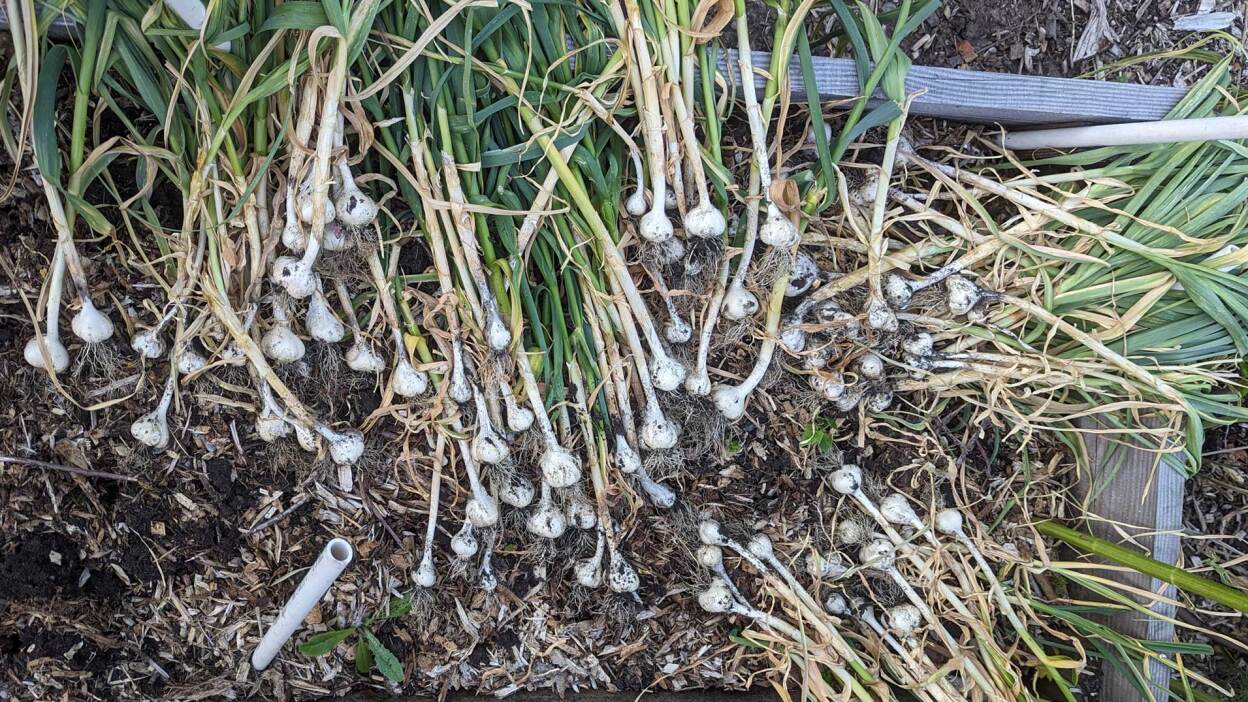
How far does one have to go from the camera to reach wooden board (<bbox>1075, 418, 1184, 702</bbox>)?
1.07 m

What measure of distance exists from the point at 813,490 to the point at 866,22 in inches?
26.7

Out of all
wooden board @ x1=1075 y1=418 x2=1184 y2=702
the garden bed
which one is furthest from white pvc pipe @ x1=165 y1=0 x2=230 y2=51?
wooden board @ x1=1075 y1=418 x2=1184 y2=702

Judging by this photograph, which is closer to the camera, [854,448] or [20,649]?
[20,649]

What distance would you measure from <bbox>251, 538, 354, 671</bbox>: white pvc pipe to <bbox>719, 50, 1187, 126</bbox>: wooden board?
2.62ft

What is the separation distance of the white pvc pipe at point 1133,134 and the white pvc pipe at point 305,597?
1.10m

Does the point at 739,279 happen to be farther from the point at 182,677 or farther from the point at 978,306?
the point at 182,677

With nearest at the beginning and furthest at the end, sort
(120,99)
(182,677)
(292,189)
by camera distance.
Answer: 1. (292,189)
2. (120,99)
3. (182,677)

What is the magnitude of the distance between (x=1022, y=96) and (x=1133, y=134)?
0.51ft

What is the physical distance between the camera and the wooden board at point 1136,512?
42.1 inches

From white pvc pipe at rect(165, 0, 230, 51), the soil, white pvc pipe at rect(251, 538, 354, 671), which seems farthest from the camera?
the soil

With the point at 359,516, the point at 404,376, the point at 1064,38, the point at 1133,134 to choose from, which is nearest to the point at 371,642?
the point at 359,516

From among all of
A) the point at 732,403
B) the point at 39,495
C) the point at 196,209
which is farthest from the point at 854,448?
the point at 39,495

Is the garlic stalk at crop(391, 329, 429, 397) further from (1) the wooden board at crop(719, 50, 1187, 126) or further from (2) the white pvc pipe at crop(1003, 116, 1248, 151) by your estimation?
(2) the white pvc pipe at crop(1003, 116, 1248, 151)

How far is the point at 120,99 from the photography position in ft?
3.04
